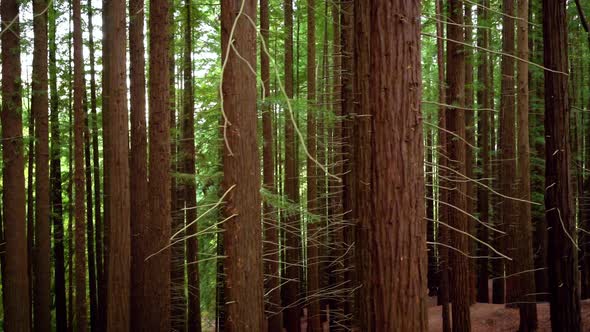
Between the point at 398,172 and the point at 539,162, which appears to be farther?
the point at 539,162

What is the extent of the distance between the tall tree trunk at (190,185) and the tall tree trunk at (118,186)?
3.62 metres

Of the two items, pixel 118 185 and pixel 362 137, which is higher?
pixel 362 137

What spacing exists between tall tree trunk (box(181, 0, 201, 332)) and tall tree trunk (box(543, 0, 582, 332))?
27.8ft

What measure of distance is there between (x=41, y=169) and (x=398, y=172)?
437 inches

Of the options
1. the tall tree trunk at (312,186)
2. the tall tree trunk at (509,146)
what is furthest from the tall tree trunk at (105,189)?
the tall tree trunk at (509,146)

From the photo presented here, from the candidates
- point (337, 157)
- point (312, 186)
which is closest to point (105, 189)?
point (312, 186)

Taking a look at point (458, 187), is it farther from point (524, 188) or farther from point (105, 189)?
point (105, 189)

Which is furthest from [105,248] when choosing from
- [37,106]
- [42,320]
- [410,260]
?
[410,260]

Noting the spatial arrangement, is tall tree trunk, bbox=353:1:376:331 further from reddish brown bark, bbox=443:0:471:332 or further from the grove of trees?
reddish brown bark, bbox=443:0:471:332

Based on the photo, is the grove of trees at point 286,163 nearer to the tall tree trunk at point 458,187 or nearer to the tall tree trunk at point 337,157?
the tall tree trunk at point 458,187

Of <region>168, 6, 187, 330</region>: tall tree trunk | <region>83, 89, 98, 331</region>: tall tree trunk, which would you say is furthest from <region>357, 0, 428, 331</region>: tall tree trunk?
<region>83, 89, 98, 331</region>: tall tree trunk

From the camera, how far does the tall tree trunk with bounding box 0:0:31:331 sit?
9984 mm

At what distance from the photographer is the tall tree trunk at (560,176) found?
6938mm

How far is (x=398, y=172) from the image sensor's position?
3588 millimetres
